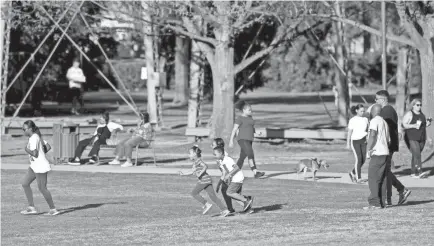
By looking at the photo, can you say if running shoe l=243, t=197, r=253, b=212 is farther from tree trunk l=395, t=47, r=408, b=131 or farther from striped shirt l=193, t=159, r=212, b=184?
tree trunk l=395, t=47, r=408, b=131

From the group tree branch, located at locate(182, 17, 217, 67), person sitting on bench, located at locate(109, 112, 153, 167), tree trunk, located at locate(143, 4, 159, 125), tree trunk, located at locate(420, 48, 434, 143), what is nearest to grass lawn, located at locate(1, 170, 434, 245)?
person sitting on bench, located at locate(109, 112, 153, 167)

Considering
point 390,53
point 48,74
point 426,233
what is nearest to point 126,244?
point 426,233

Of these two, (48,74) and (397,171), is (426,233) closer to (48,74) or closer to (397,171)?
(397,171)

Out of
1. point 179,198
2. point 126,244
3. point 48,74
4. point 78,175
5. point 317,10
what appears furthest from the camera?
point 48,74

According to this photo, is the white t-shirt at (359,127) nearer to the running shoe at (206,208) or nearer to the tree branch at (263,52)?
the running shoe at (206,208)

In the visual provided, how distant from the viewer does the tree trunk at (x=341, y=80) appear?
3225cm

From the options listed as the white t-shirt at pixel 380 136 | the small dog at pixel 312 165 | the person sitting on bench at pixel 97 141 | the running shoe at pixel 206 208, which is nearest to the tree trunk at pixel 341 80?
the person sitting on bench at pixel 97 141

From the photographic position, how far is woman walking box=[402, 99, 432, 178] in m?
19.9

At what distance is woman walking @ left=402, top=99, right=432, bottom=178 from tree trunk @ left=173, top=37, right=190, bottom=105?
24.0 metres

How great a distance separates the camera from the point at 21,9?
30688mm

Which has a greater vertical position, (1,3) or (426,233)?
(1,3)

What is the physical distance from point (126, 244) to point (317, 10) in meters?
14.2

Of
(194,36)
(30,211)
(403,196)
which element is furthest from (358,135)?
(194,36)

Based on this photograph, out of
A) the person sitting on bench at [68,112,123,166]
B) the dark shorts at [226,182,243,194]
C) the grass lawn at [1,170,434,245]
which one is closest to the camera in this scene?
the grass lawn at [1,170,434,245]
